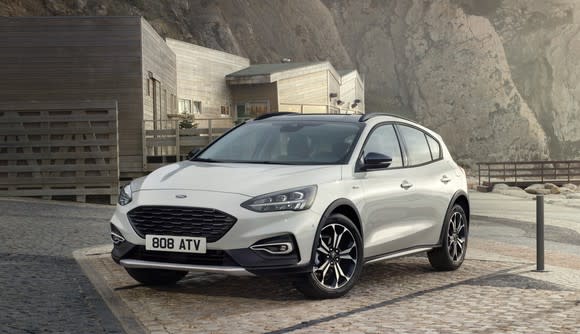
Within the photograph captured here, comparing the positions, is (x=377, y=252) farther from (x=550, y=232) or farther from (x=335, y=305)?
(x=550, y=232)

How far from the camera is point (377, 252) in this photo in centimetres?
820

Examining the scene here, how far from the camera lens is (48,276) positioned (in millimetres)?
8969

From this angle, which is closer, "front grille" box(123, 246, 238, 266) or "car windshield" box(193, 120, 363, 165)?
"front grille" box(123, 246, 238, 266)

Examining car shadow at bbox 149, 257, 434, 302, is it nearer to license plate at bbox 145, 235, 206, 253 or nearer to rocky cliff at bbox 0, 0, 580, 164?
license plate at bbox 145, 235, 206, 253

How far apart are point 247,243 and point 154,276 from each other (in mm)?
1662

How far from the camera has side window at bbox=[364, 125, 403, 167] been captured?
8.55m

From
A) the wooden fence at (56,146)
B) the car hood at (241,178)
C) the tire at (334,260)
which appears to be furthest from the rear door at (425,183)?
the wooden fence at (56,146)

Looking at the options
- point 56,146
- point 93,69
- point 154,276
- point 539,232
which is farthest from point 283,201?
point 93,69

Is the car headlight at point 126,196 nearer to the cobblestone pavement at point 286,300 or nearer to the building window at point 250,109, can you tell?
the cobblestone pavement at point 286,300

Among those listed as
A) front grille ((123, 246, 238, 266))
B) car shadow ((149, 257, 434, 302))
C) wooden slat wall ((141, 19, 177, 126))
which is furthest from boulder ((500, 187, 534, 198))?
front grille ((123, 246, 238, 266))

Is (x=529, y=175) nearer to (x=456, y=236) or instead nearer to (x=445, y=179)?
(x=456, y=236)

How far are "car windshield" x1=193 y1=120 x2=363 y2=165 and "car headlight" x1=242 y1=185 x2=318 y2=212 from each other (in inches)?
30.6

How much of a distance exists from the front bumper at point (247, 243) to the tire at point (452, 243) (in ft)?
9.10

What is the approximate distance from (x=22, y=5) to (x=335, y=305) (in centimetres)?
4278
